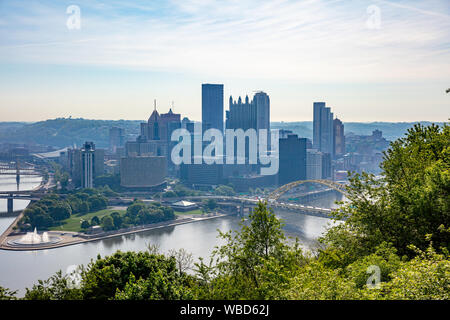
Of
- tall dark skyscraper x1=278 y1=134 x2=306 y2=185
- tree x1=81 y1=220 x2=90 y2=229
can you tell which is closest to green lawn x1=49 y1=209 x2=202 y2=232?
tree x1=81 y1=220 x2=90 y2=229

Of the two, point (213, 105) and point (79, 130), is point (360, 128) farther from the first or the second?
point (79, 130)

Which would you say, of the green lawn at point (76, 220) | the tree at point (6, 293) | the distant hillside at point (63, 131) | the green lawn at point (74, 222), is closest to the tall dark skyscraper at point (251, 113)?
the distant hillside at point (63, 131)

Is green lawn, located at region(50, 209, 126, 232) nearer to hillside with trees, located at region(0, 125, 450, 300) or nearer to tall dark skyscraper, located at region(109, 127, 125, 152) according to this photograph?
hillside with trees, located at region(0, 125, 450, 300)

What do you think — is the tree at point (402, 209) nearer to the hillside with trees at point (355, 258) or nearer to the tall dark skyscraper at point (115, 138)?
the hillside with trees at point (355, 258)

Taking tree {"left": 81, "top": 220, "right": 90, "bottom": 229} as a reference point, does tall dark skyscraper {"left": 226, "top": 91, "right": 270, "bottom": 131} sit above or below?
above
